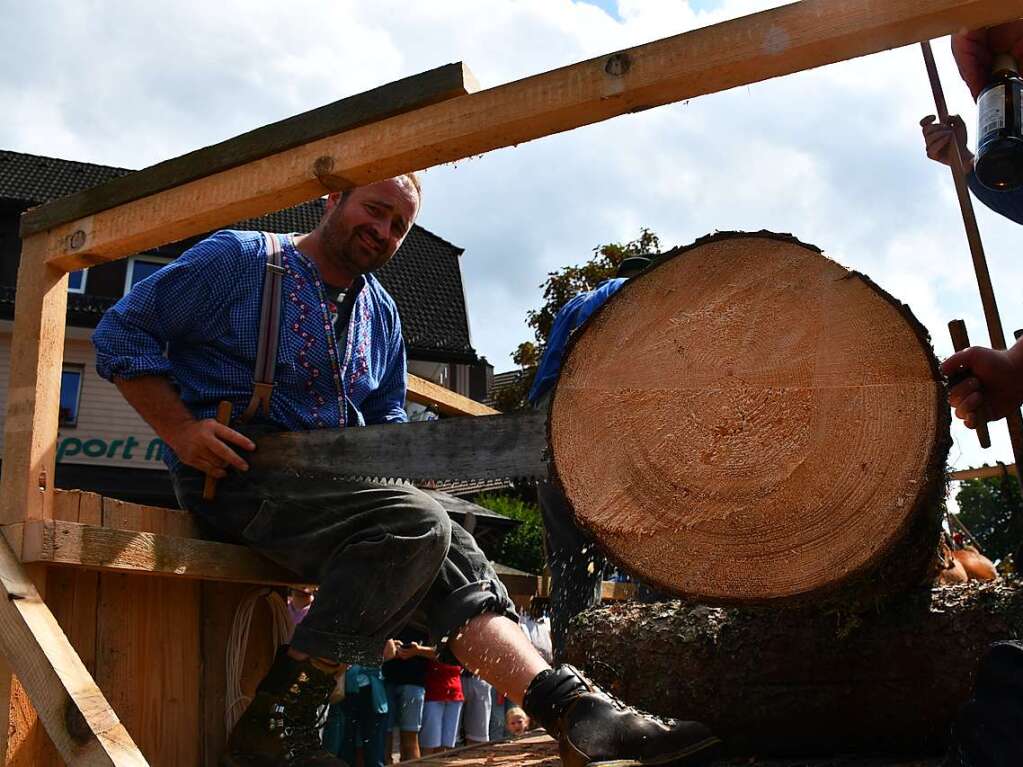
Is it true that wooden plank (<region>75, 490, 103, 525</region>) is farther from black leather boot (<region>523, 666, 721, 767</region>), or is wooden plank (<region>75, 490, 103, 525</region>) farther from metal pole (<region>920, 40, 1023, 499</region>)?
metal pole (<region>920, 40, 1023, 499</region>)

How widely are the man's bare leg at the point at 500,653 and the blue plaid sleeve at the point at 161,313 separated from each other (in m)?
1.17

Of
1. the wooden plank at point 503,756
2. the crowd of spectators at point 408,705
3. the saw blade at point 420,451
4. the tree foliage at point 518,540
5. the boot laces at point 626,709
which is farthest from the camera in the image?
the tree foliage at point 518,540

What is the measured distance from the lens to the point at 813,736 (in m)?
2.43

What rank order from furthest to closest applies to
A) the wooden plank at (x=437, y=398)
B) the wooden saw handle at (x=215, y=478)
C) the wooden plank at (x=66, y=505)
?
the wooden plank at (x=437, y=398) < the wooden saw handle at (x=215, y=478) < the wooden plank at (x=66, y=505)

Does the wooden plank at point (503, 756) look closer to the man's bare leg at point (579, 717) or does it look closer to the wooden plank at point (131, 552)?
the man's bare leg at point (579, 717)

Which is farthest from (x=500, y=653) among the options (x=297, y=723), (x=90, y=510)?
(x=90, y=510)

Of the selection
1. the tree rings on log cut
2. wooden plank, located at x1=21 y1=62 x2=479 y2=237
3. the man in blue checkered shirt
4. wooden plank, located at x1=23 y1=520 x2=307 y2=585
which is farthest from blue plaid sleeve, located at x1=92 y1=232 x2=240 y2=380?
the tree rings on log cut

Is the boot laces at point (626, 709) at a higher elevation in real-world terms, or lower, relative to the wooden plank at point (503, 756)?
higher

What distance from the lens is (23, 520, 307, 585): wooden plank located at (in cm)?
241

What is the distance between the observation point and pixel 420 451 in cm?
280

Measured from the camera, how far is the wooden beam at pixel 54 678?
206 centimetres

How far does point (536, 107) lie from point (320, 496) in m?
1.20

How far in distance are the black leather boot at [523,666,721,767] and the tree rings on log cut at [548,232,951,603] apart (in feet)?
1.16

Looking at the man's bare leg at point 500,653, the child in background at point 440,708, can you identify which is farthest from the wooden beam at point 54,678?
the child in background at point 440,708
